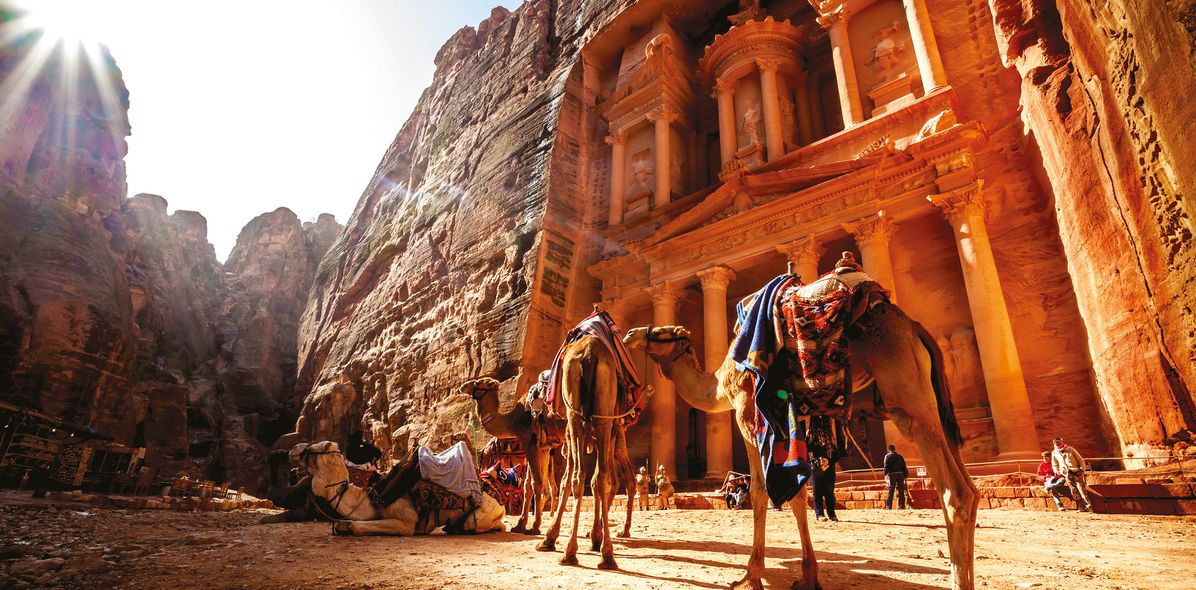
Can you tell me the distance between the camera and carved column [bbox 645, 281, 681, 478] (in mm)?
15102

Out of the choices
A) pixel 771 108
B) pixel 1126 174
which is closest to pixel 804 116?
pixel 771 108

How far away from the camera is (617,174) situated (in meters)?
21.7

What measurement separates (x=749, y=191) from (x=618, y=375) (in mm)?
12706

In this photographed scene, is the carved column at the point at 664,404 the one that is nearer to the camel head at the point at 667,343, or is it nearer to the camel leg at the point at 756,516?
the camel head at the point at 667,343

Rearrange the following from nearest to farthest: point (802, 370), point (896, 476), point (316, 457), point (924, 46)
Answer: point (802, 370) < point (316, 457) < point (896, 476) < point (924, 46)

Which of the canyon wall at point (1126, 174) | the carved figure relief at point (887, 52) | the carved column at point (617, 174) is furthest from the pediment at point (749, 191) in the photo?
the carved figure relief at point (887, 52)

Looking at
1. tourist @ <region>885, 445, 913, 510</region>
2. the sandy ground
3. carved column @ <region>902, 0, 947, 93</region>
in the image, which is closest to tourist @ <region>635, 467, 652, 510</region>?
tourist @ <region>885, 445, 913, 510</region>

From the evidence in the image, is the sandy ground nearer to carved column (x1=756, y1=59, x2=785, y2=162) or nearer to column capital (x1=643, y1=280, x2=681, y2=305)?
column capital (x1=643, y1=280, x2=681, y2=305)

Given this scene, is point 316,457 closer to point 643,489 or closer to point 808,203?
point 643,489

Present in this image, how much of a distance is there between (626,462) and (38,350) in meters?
22.6

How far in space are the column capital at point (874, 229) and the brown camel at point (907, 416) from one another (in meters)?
11.2

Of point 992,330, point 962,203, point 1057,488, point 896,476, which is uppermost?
point 962,203

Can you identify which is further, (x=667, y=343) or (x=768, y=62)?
(x=768, y=62)

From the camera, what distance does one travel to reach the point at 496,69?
1128 inches
